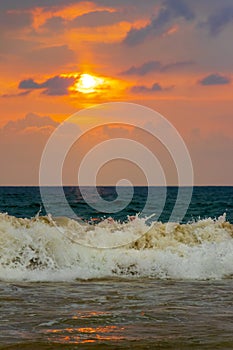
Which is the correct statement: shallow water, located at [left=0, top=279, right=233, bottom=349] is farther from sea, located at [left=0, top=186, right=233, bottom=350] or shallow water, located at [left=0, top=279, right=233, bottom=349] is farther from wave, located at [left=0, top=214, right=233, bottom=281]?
wave, located at [left=0, top=214, right=233, bottom=281]

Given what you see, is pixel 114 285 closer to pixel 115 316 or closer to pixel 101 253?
pixel 101 253

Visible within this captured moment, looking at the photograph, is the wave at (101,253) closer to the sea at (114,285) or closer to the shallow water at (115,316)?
the sea at (114,285)

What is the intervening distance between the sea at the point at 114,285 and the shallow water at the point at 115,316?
2 centimetres

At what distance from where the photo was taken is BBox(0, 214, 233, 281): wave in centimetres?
1491

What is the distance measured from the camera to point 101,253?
16.3m

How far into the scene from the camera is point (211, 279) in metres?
14.4

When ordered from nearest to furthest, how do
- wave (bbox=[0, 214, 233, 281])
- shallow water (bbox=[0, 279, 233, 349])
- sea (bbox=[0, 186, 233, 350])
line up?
shallow water (bbox=[0, 279, 233, 349]), sea (bbox=[0, 186, 233, 350]), wave (bbox=[0, 214, 233, 281])

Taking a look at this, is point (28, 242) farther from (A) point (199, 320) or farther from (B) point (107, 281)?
(A) point (199, 320)

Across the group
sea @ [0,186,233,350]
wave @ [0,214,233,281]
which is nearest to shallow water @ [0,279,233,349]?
sea @ [0,186,233,350]

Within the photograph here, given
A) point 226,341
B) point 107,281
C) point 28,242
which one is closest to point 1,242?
point 28,242

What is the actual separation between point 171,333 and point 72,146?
14.3 metres

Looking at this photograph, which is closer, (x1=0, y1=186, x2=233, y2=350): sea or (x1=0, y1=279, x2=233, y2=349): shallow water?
(x1=0, y1=279, x2=233, y2=349): shallow water

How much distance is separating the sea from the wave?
0.03m

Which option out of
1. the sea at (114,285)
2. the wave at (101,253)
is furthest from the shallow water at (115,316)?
the wave at (101,253)
